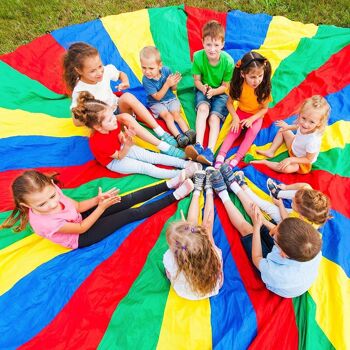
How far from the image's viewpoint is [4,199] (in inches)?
111

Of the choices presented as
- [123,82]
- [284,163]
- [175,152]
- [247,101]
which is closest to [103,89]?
A: [123,82]

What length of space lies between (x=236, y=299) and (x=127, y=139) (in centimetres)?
A: 149

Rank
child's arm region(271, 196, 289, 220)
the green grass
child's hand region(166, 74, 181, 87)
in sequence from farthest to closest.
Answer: the green grass → child's hand region(166, 74, 181, 87) → child's arm region(271, 196, 289, 220)

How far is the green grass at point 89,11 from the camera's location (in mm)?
4516

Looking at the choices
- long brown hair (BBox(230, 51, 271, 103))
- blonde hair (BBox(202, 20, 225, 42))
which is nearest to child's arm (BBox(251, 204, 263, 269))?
long brown hair (BBox(230, 51, 271, 103))

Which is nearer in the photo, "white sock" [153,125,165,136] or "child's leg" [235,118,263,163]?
"child's leg" [235,118,263,163]

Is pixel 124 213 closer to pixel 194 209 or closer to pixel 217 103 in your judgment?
pixel 194 209

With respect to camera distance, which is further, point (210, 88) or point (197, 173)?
point (210, 88)

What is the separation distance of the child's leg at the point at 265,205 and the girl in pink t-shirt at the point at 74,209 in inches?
18.4

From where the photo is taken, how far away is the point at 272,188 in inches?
109

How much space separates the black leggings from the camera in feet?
8.52

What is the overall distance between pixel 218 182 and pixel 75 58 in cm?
155

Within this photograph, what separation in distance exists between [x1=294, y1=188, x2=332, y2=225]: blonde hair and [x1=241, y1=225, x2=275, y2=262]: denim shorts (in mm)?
314

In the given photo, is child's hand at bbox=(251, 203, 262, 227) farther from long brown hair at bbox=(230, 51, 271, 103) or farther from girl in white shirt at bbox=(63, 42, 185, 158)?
long brown hair at bbox=(230, 51, 271, 103)
